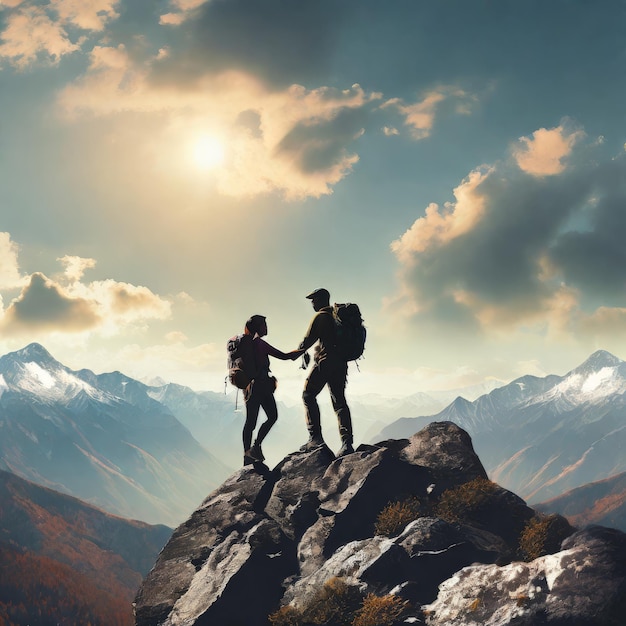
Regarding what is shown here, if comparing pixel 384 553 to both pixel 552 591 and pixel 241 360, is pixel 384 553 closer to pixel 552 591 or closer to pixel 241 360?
pixel 552 591

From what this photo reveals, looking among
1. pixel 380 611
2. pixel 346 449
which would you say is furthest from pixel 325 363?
pixel 380 611

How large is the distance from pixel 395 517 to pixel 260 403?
6010 mm

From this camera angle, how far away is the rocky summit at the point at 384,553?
8820mm

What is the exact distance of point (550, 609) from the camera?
8383mm

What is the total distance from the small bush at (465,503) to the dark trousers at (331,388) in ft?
12.4

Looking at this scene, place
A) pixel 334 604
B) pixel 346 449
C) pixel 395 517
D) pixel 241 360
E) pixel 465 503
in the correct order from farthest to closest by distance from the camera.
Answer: pixel 241 360 < pixel 346 449 < pixel 465 503 < pixel 395 517 < pixel 334 604

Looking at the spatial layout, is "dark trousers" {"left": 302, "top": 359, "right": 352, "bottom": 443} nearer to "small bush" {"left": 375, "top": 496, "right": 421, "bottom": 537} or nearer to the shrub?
"small bush" {"left": 375, "top": 496, "right": 421, "bottom": 537}

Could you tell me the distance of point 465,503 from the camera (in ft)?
41.2

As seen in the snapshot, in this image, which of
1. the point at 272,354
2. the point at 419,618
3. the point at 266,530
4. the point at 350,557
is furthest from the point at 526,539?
the point at 272,354

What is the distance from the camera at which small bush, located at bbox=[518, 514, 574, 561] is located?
35.1 feet

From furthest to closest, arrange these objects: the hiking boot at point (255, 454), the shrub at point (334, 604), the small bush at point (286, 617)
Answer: the hiking boot at point (255, 454)
the small bush at point (286, 617)
the shrub at point (334, 604)

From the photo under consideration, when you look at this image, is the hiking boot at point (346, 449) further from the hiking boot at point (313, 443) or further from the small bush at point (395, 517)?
the small bush at point (395, 517)

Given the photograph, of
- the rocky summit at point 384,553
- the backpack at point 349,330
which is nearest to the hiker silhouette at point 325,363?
the backpack at point 349,330

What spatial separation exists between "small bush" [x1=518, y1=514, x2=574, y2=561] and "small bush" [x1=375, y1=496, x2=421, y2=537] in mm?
2405
